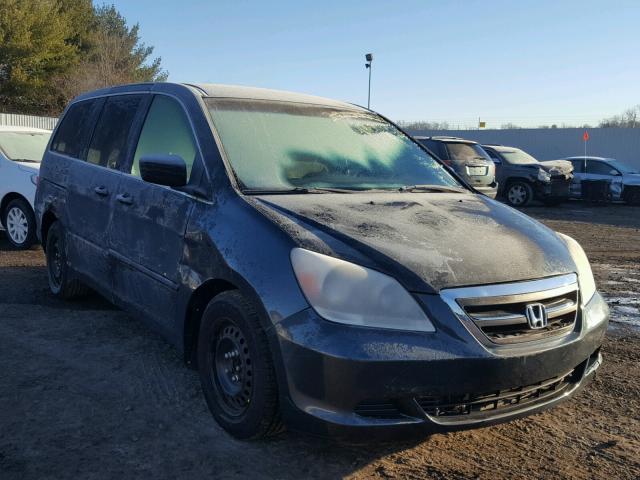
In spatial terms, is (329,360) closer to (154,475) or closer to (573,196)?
(154,475)

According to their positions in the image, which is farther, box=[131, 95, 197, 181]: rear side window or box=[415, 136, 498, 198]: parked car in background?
box=[415, 136, 498, 198]: parked car in background

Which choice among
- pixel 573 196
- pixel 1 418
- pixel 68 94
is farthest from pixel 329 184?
pixel 68 94

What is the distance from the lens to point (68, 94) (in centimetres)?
3753

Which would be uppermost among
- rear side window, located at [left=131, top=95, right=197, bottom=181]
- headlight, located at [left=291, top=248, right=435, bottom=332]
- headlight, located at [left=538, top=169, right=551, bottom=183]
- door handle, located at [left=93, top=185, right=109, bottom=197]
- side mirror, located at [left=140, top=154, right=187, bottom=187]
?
rear side window, located at [left=131, top=95, right=197, bottom=181]

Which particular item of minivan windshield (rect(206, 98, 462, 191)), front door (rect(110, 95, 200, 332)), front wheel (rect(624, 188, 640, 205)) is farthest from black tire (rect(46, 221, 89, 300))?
front wheel (rect(624, 188, 640, 205))

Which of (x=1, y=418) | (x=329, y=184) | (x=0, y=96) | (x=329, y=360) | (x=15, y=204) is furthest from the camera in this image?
(x=0, y=96)

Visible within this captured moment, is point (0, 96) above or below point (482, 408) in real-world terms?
above

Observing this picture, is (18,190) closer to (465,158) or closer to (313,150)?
(313,150)

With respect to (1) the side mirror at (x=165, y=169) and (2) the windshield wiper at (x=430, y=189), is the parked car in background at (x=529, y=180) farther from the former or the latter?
(1) the side mirror at (x=165, y=169)

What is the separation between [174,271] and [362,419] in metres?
1.45

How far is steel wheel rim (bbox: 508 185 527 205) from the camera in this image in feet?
55.5

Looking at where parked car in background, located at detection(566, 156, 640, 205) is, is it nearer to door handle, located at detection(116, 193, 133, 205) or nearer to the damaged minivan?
the damaged minivan

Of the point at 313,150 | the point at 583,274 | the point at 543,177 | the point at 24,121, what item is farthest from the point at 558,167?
the point at 24,121

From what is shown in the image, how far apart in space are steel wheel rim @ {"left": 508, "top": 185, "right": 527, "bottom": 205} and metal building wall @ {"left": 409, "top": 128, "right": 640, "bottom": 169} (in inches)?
616
